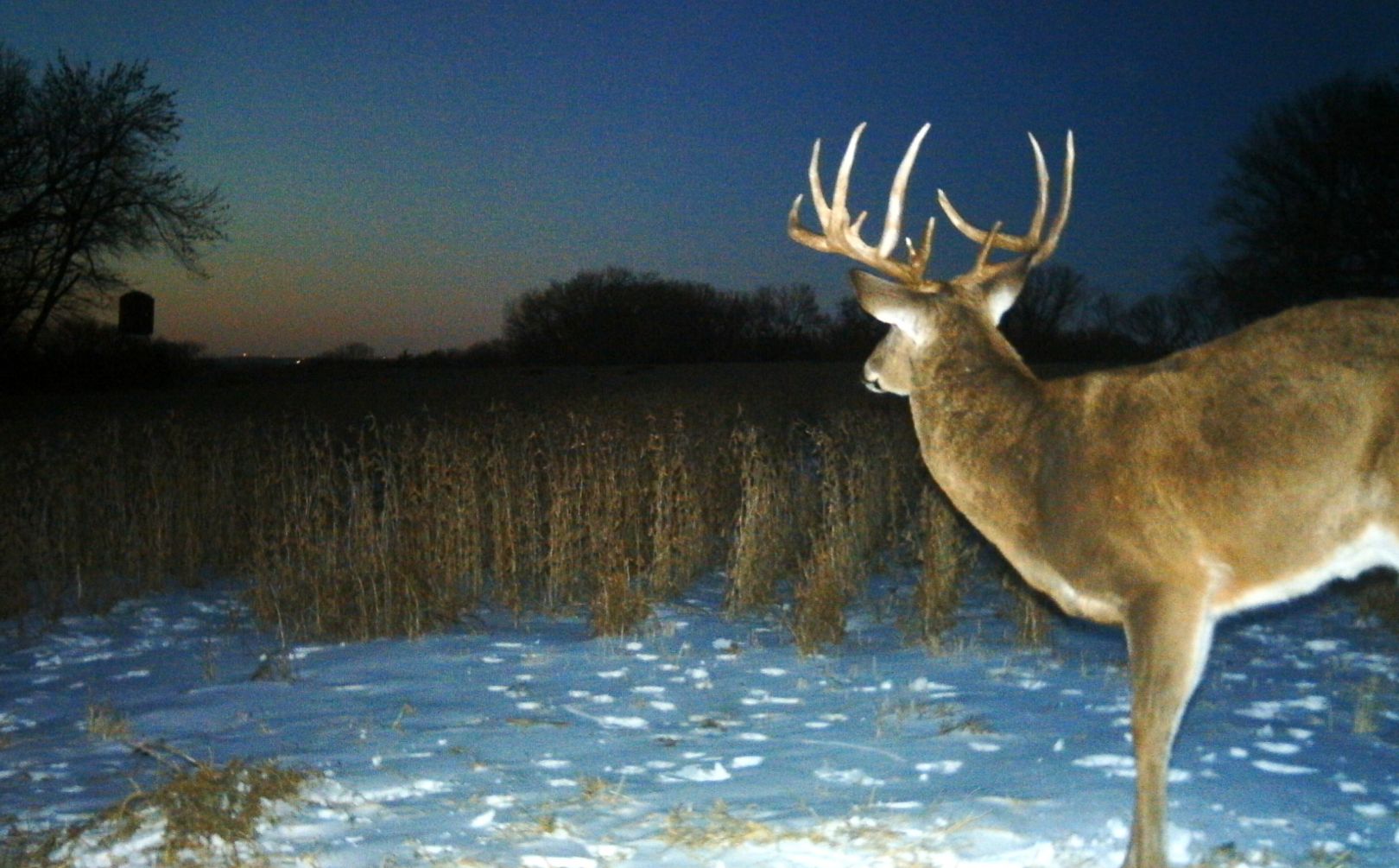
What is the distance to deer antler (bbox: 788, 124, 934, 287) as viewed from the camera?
20.0ft

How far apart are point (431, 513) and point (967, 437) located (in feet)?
18.8

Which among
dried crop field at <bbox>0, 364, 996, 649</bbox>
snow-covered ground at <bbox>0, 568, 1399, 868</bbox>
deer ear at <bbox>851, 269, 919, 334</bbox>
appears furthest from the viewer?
dried crop field at <bbox>0, 364, 996, 649</bbox>

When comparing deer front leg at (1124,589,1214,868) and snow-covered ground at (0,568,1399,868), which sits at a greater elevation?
deer front leg at (1124,589,1214,868)

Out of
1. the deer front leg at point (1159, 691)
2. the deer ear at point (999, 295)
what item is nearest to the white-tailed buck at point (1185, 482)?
the deer front leg at point (1159, 691)

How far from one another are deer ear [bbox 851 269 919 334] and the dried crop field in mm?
3017

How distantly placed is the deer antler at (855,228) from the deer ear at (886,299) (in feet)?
2.00

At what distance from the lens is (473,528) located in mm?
10094

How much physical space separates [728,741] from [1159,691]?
7.44 feet

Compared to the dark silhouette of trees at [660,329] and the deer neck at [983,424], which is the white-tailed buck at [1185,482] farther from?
the dark silhouette of trees at [660,329]

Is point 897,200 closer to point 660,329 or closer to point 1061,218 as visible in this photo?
point 1061,218

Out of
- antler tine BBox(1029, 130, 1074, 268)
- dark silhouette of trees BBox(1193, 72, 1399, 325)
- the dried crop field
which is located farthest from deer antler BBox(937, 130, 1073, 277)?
dark silhouette of trees BBox(1193, 72, 1399, 325)

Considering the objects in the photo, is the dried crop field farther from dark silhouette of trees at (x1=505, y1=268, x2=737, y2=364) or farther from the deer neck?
dark silhouette of trees at (x1=505, y1=268, x2=737, y2=364)

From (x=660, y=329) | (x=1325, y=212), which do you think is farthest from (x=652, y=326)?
(x=1325, y=212)

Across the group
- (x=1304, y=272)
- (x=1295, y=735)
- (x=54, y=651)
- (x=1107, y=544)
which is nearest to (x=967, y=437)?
(x=1107, y=544)
